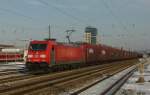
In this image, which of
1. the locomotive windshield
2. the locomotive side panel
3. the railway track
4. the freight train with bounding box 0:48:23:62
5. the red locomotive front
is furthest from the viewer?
the freight train with bounding box 0:48:23:62

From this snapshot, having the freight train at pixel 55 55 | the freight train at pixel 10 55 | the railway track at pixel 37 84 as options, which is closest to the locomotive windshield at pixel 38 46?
the freight train at pixel 55 55

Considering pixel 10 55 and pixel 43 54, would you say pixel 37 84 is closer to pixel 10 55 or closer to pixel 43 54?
pixel 43 54

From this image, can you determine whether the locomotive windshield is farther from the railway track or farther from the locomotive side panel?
the railway track

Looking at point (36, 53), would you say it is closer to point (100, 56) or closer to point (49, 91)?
point (49, 91)

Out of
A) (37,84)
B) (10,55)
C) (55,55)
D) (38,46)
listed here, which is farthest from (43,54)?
(10,55)

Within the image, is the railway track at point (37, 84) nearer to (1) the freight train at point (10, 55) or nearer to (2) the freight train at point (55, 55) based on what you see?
(2) the freight train at point (55, 55)

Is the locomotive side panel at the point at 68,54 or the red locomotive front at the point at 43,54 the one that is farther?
the locomotive side panel at the point at 68,54

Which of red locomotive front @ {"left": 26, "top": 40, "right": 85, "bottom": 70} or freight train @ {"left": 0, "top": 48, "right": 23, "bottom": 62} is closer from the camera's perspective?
red locomotive front @ {"left": 26, "top": 40, "right": 85, "bottom": 70}

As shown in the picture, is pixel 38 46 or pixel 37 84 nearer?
pixel 37 84

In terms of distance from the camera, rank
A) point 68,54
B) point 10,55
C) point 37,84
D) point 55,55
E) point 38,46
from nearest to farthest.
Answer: point 37,84 < point 38,46 < point 55,55 < point 68,54 < point 10,55

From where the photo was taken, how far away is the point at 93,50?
58844mm

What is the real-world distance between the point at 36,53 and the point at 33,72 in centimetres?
202

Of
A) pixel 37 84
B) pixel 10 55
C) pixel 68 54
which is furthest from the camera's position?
pixel 10 55

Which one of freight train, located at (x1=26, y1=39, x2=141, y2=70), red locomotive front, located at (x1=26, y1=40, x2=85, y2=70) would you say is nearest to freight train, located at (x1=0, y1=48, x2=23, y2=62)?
freight train, located at (x1=26, y1=39, x2=141, y2=70)
